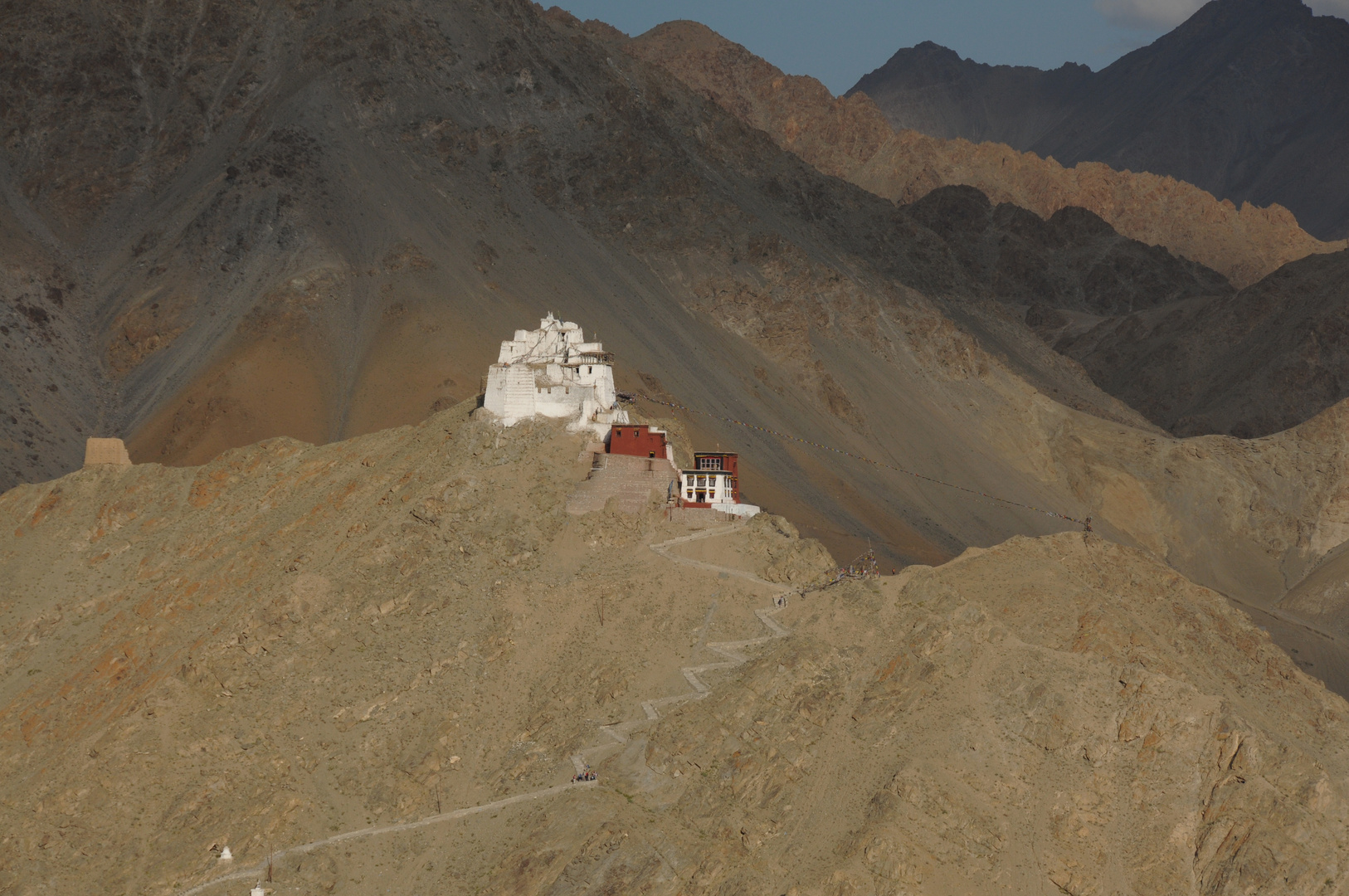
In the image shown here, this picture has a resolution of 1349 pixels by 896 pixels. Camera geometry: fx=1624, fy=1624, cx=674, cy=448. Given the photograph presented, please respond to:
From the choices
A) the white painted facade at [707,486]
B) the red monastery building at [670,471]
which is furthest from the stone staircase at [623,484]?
the white painted facade at [707,486]

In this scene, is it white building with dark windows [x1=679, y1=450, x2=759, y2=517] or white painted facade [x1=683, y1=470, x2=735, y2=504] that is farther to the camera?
white painted facade [x1=683, y1=470, x2=735, y2=504]

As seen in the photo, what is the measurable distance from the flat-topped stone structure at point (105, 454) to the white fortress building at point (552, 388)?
79.5 ft

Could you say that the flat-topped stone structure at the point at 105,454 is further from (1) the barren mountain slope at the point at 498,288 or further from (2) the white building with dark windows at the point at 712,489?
(2) the white building with dark windows at the point at 712,489

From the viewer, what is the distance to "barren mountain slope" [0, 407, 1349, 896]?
5778 centimetres

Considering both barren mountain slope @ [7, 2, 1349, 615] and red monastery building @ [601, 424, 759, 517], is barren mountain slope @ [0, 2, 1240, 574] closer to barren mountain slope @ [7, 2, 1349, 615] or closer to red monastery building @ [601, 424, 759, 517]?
barren mountain slope @ [7, 2, 1349, 615]

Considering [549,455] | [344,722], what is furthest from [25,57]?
[344,722]

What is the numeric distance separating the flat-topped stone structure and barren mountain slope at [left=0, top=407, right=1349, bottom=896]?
792 centimetres

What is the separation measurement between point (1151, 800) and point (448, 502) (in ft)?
120

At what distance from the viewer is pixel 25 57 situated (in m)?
177

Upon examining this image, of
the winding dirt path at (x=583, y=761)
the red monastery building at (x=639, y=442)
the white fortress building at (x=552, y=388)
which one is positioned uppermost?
the white fortress building at (x=552, y=388)

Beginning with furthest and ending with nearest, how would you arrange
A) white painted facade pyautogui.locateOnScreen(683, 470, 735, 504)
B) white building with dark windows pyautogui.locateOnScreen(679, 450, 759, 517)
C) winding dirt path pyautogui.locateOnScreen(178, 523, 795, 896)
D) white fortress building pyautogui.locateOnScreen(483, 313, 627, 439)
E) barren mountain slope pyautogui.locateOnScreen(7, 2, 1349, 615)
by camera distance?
barren mountain slope pyautogui.locateOnScreen(7, 2, 1349, 615)
white fortress building pyautogui.locateOnScreen(483, 313, 627, 439)
white painted facade pyautogui.locateOnScreen(683, 470, 735, 504)
white building with dark windows pyautogui.locateOnScreen(679, 450, 759, 517)
winding dirt path pyautogui.locateOnScreen(178, 523, 795, 896)

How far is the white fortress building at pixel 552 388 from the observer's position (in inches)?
3344

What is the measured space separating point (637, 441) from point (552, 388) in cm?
679

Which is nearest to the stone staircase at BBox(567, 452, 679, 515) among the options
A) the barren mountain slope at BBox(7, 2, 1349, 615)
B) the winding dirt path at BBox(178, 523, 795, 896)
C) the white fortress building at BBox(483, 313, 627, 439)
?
the white fortress building at BBox(483, 313, 627, 439)
